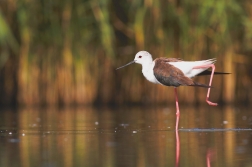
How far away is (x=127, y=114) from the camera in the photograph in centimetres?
A: 1079

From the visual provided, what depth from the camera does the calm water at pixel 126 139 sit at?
5.26m

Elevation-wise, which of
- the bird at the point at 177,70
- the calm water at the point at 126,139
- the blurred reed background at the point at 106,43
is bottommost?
the calm water at the point at 126,139

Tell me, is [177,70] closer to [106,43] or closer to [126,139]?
[126,139]

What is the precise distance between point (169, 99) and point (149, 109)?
0.83 metres

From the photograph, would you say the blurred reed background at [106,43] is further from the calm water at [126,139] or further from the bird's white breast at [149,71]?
the bird's white breast at [149,71]

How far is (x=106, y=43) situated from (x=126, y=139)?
18.8 ft

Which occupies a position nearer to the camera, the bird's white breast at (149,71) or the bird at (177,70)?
the bird at (177,70)

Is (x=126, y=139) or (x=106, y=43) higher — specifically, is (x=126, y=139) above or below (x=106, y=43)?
below

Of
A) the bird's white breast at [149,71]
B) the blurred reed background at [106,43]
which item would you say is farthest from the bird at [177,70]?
the blurred reed background at [106,43]

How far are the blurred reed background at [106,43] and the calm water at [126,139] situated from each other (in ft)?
4.94

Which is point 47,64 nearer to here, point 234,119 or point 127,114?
point 127,114

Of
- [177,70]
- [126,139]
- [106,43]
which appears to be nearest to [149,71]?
[177,70]

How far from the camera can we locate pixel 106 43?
40.7 feet

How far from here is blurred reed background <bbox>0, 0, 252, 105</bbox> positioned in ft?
40.4
